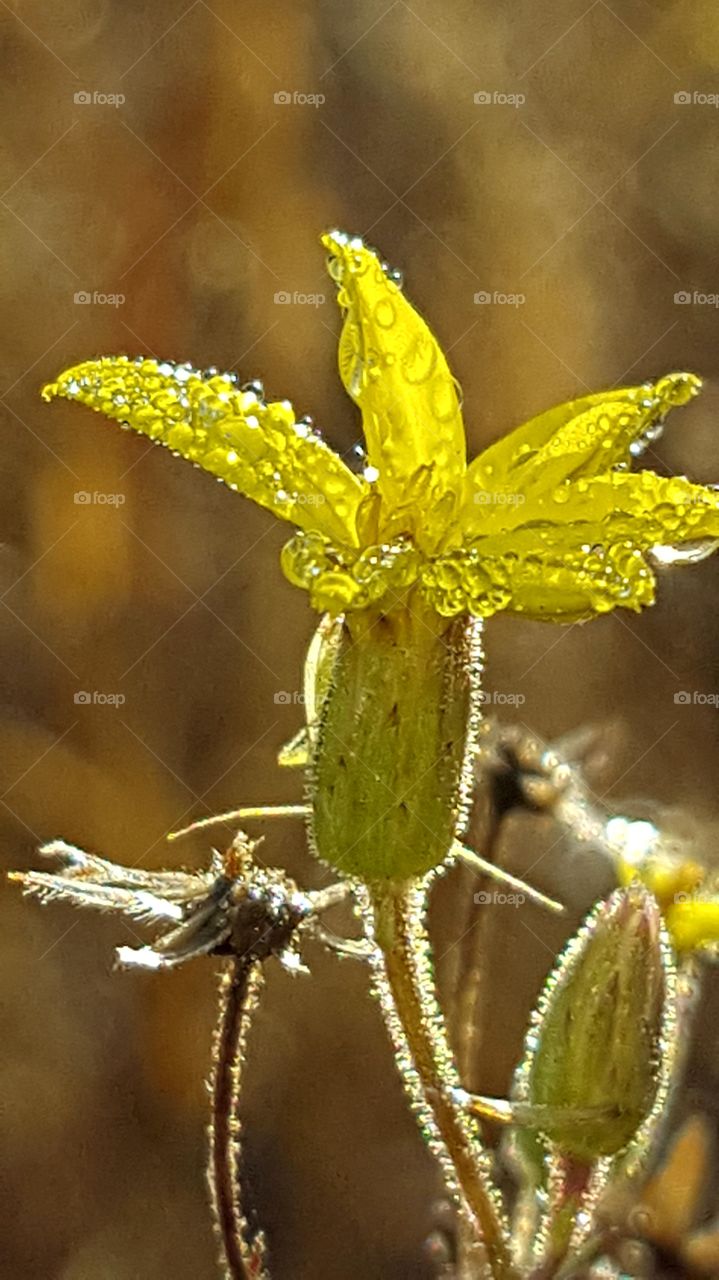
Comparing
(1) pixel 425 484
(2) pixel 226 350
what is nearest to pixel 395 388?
(1) pixel 425 484

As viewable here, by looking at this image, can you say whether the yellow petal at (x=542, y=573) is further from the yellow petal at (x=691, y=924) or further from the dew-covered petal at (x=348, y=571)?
the yellow petal at (x=691, y=924)

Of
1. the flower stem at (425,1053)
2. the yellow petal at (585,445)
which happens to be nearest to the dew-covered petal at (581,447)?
the yellow petal at (585,445)

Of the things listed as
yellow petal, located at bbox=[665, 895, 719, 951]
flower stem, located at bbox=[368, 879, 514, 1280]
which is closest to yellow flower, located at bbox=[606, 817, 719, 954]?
yellow petal, located at bbox=[665, 895, 719, 951]

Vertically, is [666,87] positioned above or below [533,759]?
above

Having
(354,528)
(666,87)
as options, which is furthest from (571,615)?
(666,87)

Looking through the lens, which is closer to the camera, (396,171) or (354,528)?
(354,528)

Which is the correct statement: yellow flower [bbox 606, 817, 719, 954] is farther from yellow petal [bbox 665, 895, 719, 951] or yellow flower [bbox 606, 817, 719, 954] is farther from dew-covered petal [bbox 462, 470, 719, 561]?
dew-covered petal [bbox 462, 470, 719, 561]

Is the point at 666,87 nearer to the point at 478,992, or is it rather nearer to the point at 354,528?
the point at 354,528

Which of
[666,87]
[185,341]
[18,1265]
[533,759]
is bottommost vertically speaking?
[18,1265]

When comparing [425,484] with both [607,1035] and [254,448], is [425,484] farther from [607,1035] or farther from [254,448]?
[607,1035]
